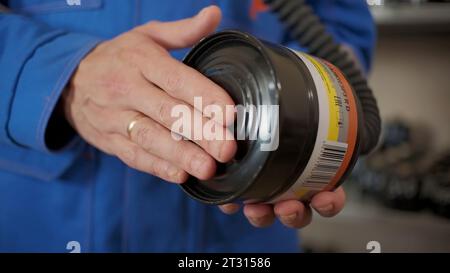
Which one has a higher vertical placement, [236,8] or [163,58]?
[236,8]

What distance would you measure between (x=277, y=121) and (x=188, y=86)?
8 centimetres

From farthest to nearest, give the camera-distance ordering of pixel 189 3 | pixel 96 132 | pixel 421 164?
pixel 421 164 < pixel 189 3 < pixel 96 132

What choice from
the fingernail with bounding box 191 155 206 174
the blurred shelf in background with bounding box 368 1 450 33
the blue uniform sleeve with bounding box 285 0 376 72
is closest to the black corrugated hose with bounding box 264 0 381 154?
the blue uniform sleeve with bounding box 285 0 376 72

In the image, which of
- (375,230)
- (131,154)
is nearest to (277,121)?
(131,154)

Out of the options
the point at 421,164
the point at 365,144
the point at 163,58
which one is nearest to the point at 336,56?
the point at 365,144

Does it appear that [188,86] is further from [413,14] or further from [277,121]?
[413,14]

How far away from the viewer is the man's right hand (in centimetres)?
35

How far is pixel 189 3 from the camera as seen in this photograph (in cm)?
55

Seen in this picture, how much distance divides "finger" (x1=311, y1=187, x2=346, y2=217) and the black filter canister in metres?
0.02

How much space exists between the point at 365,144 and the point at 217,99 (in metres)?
0.26

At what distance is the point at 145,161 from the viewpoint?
400mm

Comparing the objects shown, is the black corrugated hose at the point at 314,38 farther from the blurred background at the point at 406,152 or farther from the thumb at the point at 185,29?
the blurred background at the point at 406,152
